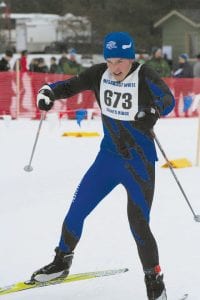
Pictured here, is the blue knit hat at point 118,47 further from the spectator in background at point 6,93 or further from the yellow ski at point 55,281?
the spectator in background at point 6,93

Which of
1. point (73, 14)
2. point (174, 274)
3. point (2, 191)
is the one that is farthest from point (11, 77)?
point (73, 14)

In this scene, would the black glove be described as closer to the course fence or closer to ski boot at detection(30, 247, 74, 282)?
ski boot at detection(30, 247, 74, 282)

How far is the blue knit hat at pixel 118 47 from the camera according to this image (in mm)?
3811

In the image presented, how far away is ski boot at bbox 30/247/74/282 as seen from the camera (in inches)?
160

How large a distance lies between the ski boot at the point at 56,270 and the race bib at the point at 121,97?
90cm

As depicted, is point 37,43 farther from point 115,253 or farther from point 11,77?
point 115,253

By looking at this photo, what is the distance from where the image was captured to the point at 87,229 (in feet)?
18.8

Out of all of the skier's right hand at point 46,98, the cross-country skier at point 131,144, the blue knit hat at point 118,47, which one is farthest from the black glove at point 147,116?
the skier's right hand at point 46,98

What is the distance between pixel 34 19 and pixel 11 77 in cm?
3733

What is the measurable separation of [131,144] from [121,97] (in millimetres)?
282

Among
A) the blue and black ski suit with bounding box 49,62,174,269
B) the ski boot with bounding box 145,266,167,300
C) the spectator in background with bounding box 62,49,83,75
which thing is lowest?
the ski boot with bounding box 145,266,167,300

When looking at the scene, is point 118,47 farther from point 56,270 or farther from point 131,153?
point 56,270

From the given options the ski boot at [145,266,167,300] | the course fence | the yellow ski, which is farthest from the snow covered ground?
the course fence

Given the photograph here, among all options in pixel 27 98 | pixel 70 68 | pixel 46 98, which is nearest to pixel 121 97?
pixel 46 98
